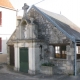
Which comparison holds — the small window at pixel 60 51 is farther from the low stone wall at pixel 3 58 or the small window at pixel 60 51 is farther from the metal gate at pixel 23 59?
the low stone wall at pixel 3 58

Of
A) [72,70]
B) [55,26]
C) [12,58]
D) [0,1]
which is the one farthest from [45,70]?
[0,1]

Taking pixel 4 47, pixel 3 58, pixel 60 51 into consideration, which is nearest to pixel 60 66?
pixel 60 51

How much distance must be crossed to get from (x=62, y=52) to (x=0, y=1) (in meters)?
10.7

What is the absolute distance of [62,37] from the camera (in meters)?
15.6

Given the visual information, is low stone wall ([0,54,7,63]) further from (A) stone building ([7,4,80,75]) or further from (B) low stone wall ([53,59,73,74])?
(B) low stone wall ([53,59,73,74])

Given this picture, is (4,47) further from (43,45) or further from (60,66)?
(60,66)

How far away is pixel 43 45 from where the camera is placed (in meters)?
16.6

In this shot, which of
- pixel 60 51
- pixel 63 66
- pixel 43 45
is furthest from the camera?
pixel 60 51

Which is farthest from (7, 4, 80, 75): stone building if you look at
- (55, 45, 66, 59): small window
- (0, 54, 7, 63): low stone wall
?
(0, 54, 7, 63): low stone wall

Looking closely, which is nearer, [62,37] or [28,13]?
[62,37]

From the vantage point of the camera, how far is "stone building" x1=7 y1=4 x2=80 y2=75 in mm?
15289

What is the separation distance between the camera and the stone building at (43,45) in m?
15.3

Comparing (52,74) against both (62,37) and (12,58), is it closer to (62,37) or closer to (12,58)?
(62,37)

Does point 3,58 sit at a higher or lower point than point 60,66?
higher
